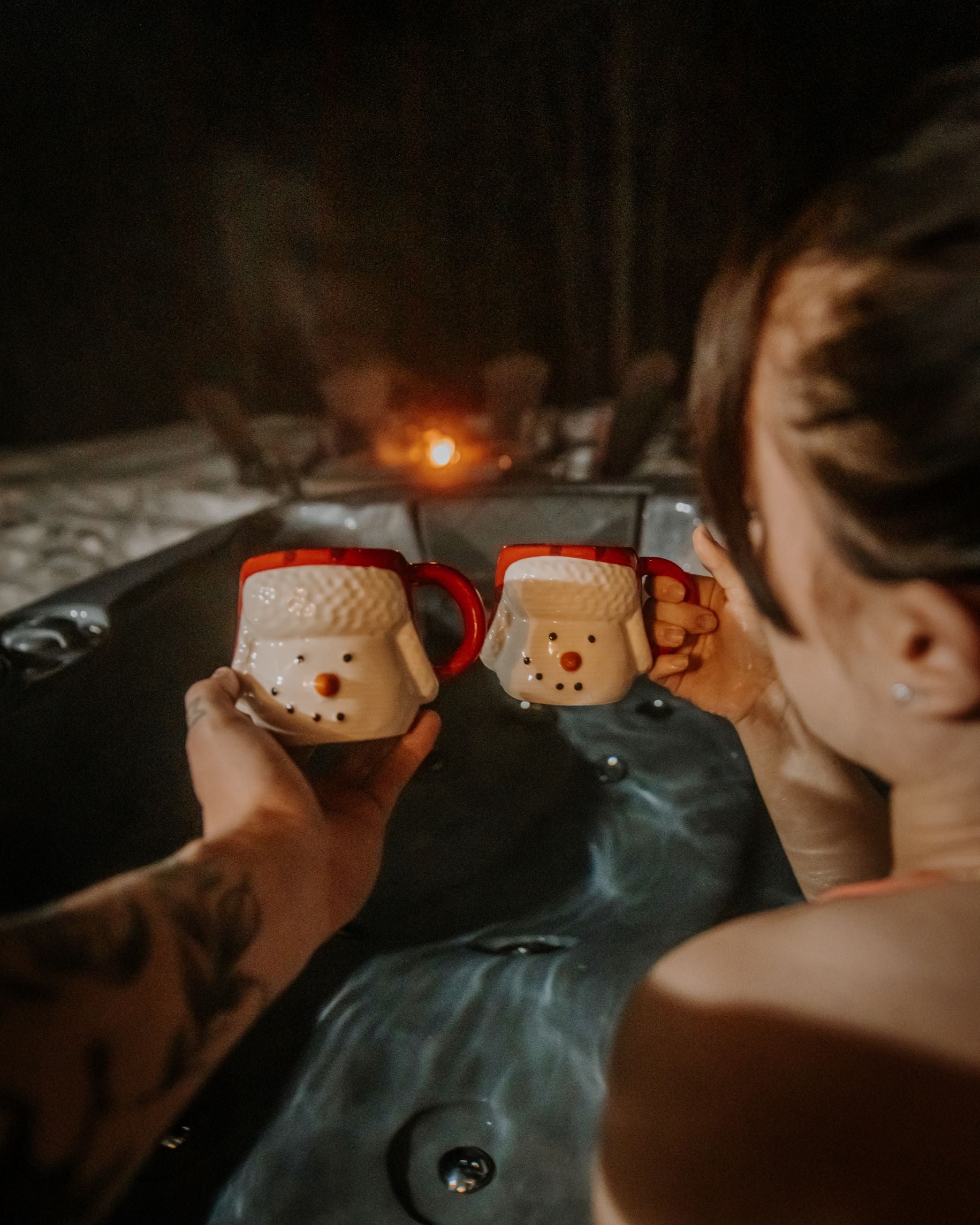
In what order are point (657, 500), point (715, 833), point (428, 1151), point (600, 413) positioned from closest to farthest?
Answer: point (428, 1151)
point (715, 833)
point (657, 500)
point (600, 413)

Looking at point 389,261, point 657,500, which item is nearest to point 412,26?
point 389,261

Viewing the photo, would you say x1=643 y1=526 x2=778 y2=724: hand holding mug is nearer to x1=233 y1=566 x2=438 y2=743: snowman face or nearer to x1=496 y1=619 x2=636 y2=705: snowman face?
x1=496 y1=619 x2=636 y2=705: snowman face

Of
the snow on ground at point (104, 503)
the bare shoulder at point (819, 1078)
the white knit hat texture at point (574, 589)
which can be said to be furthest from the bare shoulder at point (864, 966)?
the snow on ground at point (104, 503)

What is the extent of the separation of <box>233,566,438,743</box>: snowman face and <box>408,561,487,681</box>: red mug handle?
67 mm

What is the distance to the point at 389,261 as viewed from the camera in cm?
427

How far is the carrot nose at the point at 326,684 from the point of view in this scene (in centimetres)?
85

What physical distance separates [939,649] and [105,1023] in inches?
24.5


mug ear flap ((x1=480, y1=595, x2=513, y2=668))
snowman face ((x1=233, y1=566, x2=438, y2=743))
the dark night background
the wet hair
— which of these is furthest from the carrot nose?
the dark night background

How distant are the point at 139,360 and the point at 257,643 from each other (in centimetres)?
413

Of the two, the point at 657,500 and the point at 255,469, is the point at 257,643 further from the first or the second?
the point at 255,469

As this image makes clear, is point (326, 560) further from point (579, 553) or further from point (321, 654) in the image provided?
point (579, 553)

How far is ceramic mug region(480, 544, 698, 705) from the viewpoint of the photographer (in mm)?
951

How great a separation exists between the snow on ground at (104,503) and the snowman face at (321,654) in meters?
1.33

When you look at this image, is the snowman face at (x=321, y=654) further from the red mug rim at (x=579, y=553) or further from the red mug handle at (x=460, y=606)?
the red mug rim at (x=579, y=553)
